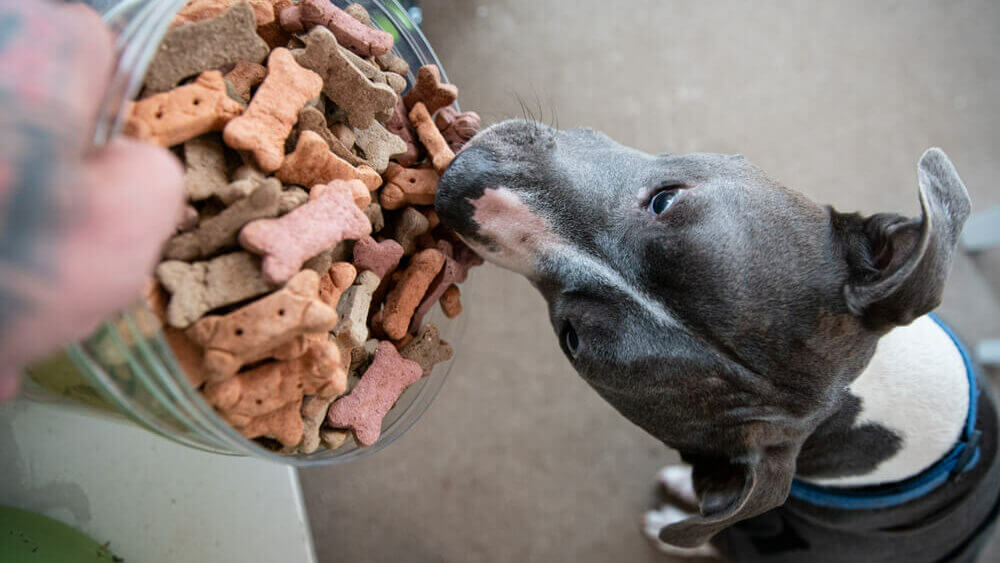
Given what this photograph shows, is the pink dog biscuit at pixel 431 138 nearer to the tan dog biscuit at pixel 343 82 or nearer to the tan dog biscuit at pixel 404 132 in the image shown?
the tan dog biscuit at pixel 404 132

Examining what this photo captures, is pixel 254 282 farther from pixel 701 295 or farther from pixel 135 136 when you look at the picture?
pixel 701 295

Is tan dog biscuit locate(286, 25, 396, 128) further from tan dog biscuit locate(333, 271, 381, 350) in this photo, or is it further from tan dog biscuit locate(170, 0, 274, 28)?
tan dog biscuit locate(333, 271, 381, 350)

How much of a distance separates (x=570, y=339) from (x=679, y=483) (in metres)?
1.44

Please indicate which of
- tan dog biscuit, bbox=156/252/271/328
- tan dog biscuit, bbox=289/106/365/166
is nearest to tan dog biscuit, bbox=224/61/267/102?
tan dog biscuit, bbox=289/106/365/166

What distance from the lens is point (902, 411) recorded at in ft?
5.74

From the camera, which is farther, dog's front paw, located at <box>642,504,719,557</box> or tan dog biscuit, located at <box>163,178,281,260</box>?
dog's front paw, located at <box>642,504,719,557</box>

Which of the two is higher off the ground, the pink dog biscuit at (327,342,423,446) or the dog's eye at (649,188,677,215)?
the dog's eye at (649,188,677,215)

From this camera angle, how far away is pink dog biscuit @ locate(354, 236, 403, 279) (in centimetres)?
149

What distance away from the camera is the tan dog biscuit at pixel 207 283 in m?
1.15

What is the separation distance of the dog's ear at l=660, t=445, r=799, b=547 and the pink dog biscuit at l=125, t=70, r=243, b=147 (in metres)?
1.27

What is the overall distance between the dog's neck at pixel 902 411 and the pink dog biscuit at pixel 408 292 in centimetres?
106

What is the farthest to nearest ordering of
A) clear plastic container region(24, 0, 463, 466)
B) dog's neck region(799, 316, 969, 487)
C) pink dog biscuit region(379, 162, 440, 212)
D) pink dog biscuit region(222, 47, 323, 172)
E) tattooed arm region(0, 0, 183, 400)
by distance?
dog's neck region(799, 316, 969, 487)
pink dog biscuit region(379, 162, 440, 212)
pink dog biscuit region(222, 47, 323, 172)
clear plastic container region(24, 0, 463, 466)
tattooed arm region(0, 0, 183, 400)

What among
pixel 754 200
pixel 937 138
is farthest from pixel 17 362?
pixel 937 138

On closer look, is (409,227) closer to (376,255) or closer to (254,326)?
(376,255)
